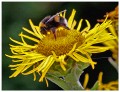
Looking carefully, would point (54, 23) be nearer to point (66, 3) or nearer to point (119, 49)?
point (119, 49)

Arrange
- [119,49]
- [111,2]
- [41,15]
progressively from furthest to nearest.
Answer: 1. [41,15]
2. [111,2]
3. [119,49]

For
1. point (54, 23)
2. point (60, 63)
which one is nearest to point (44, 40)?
point (54, 23)

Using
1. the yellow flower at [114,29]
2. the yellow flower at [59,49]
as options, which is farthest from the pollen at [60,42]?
the yellow flower at [114,29]

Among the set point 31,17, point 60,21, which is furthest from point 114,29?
point 31,17

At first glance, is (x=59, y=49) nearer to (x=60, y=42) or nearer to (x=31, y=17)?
(x=60, y=42)

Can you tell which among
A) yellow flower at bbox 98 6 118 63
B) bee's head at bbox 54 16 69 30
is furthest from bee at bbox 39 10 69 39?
yellow flower at bbox 98 6 118 63

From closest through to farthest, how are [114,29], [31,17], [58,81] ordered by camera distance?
[58,81]
[114,29]
[31,17]
